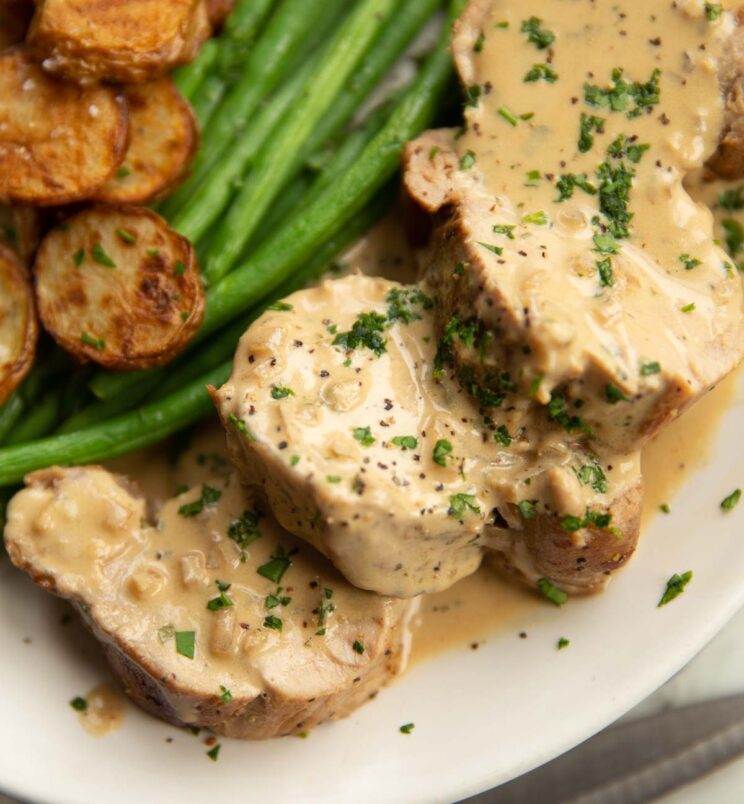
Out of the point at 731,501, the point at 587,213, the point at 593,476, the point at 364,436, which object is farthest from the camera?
the point at 731,501

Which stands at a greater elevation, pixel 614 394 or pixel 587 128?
pixel 587 128

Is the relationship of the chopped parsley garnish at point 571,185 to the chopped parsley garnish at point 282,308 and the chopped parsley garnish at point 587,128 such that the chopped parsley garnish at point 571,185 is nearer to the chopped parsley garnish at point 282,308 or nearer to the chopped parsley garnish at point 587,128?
the chopped parsley garnish at point 587,128

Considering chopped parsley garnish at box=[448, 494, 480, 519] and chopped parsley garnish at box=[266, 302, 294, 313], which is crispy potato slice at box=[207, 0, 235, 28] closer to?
chopped parsley garnish at box=[266, 302, 294, 313]

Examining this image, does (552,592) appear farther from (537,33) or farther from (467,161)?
(537,33)

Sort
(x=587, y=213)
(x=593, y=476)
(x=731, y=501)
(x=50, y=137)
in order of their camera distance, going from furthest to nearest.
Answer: (x=731, y=501), (x=50, y=137), (x=587, y=213), (x=593, y=476)

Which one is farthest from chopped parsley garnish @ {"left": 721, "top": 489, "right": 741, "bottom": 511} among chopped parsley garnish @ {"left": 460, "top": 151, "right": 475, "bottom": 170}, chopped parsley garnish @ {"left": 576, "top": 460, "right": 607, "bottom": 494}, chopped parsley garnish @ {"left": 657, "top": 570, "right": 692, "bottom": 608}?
chopped parsley garnish @ {"left": 460, "top": 151, "right": 475, "bottom": 170}

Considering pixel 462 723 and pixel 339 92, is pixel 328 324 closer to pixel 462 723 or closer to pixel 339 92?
pixel 339 92

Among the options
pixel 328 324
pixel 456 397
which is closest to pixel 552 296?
pixel 456 397

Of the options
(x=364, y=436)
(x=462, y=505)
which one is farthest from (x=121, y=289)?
(x=462, y=505)
